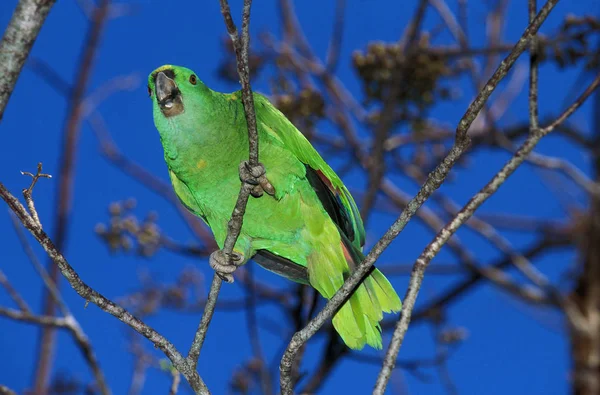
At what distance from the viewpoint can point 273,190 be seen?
111 inches

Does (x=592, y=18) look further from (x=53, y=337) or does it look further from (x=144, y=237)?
(x=53, y=337)

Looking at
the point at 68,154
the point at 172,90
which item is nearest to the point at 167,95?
the point at 172,90

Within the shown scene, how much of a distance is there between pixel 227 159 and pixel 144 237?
1574 millimetres

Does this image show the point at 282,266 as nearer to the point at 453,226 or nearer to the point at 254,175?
the point at 254,175

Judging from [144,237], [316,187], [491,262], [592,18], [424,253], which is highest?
[491,262]

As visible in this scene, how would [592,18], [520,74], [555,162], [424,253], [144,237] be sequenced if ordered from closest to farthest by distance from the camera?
[424,253] → [592,18] → [144,237] → [555,162] → [520,74]

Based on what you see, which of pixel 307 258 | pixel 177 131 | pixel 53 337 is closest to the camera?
pixel 177 131

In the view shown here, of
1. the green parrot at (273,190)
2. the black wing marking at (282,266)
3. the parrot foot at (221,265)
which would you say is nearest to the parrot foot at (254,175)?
the green parrot at (273,190)

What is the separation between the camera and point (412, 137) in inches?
210

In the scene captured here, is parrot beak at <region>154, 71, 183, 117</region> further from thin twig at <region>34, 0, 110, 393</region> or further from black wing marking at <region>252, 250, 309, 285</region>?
thin twig at <region>34, 0, 110, 393</region>

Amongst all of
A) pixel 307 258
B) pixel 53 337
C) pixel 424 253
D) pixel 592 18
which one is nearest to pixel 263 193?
pixel 307 258

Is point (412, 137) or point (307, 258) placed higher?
point (412, 137)

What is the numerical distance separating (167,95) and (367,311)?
55.0 inches

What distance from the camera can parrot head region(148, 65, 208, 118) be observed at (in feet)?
8.99
